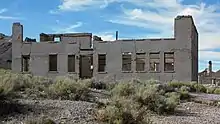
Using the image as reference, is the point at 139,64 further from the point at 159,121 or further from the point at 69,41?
the point at 159,121

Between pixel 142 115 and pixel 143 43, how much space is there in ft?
143

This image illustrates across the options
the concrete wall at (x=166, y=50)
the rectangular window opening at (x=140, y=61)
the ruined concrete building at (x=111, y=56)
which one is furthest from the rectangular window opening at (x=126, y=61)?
the rectangular window opening at (x=140, y=61)

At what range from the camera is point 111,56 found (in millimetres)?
56875

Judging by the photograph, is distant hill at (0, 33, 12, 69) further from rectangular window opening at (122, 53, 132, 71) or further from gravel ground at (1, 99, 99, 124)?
gravel ground at (1, 99, 99, 124)

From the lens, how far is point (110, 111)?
1241cm

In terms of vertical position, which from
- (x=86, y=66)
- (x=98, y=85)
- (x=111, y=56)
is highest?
(x=111, y=56)

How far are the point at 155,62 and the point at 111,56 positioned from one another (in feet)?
18.8

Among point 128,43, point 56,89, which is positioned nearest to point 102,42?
point 128,43

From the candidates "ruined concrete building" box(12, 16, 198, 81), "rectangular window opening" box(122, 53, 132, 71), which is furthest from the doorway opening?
"rectangular window opening" box(122, 53, 132, 71)

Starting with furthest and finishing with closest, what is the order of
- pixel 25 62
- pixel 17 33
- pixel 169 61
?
pixel 25 62
pixel 17 33
pixel 169 61

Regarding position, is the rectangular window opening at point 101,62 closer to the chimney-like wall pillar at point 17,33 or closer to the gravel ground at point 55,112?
the chimney-like wall pillar at point 17,33

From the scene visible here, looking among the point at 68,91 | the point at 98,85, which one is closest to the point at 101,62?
the point at 98,85

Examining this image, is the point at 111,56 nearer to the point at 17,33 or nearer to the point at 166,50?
the point at 166,50

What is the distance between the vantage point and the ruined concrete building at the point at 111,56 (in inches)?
2130
